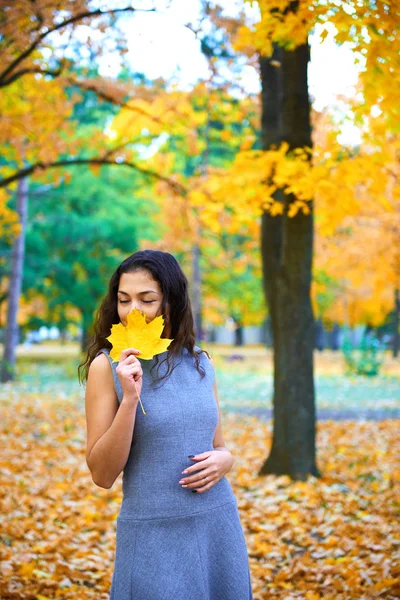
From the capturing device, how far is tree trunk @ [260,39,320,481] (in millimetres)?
5621

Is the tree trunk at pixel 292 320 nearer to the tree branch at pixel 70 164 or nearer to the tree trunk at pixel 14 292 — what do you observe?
the tree branch at pixel 70 164

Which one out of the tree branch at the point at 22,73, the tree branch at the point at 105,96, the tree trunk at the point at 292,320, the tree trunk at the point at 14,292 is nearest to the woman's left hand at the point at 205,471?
the tree trunk at the point at 292,320

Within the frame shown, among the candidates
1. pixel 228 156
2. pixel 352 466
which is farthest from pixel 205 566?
pixel 228 156

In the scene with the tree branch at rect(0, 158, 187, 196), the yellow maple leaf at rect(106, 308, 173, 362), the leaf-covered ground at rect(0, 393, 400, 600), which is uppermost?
the tree branch at rect(0, 158, 187, 196)

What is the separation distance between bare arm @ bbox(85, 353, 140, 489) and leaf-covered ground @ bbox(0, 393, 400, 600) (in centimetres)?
188

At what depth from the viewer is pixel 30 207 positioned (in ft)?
→ 62.3

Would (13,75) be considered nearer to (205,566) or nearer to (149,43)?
(149,43)

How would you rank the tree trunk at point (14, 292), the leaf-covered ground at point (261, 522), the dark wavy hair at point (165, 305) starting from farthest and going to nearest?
the tree trunk at point (14, 292) → the leaf-covered ground at point (261, 522) → the dark wavy hair at point (165, 305)

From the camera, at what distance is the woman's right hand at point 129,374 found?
1.75 meters

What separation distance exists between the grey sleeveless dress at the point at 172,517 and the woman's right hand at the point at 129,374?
120mm

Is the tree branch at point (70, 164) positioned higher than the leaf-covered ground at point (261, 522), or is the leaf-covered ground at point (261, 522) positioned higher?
the tree branch at point (70, 164)

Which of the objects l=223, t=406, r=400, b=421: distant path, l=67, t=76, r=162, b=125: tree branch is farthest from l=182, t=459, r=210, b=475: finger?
l=223, t=406, r=400, b=421: distant path

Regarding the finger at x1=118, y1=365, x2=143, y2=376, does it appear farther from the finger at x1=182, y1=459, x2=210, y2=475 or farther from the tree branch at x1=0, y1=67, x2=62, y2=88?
the tree branch at x1=0, y1=67, x2=62, y2=88

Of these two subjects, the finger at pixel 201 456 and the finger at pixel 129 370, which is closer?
the finger at pixel 129 370
